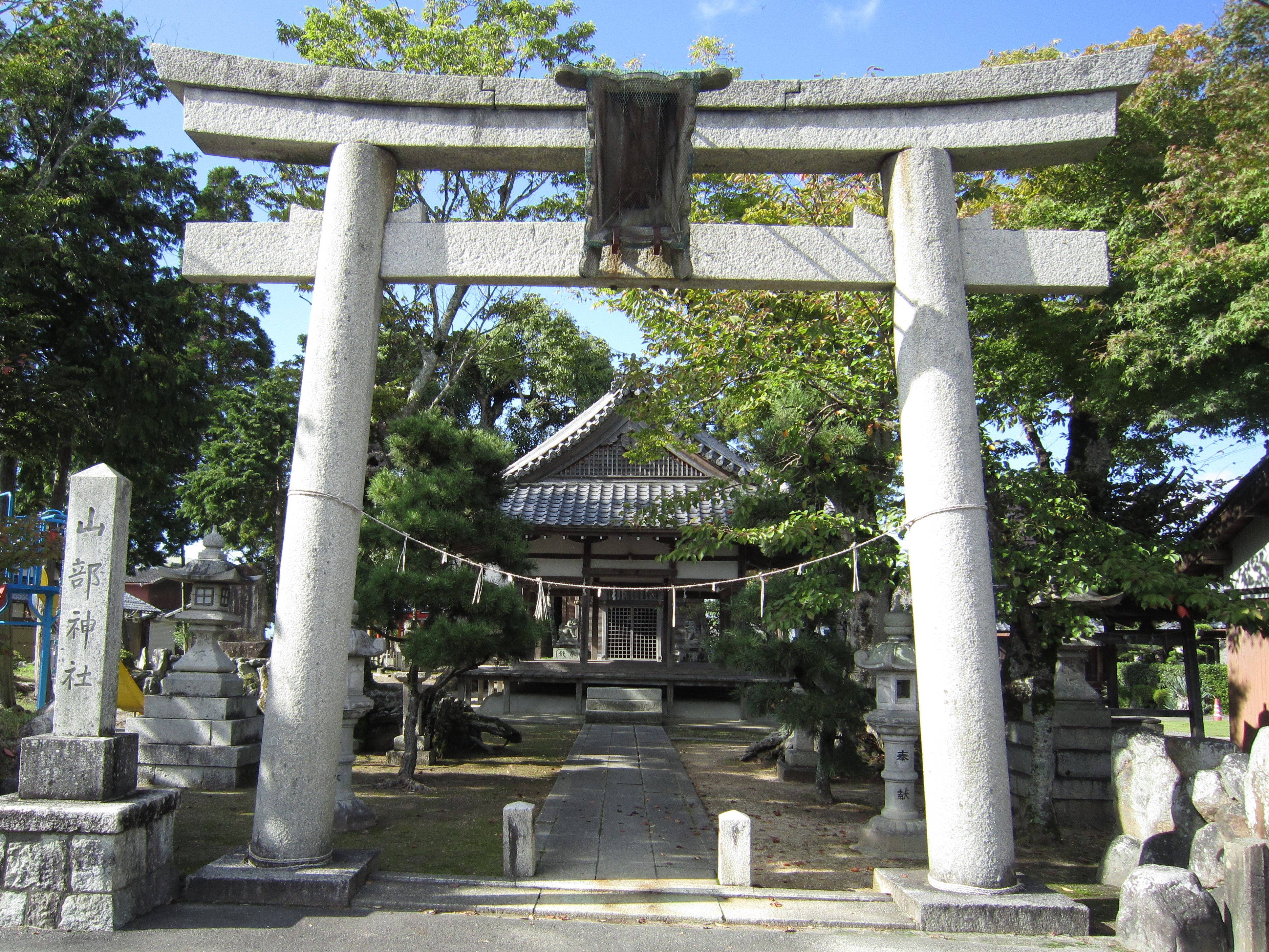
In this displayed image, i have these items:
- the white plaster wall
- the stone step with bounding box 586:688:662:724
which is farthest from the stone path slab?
the stone step with bounding box 586:688:662:724

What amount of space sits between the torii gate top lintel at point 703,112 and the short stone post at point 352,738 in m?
4.36

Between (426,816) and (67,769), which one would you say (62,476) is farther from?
(67,769)

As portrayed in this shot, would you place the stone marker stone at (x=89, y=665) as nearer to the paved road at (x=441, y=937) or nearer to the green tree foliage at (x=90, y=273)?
the paved road at (x=441, y=937)

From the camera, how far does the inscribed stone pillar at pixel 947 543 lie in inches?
207

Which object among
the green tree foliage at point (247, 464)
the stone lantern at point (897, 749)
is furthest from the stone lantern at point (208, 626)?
the green tree foliage at point (247, 464)

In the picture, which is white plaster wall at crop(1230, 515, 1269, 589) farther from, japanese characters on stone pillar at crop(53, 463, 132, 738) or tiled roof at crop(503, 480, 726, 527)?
japanese characters on stone pillar at crop(53, 463, 132, 738)

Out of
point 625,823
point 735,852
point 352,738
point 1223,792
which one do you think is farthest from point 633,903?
point 352,738


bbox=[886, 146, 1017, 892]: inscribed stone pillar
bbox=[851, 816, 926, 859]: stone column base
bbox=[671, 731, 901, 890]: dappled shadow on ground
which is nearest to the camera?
bbox=[886, 146, 1017, 892]: inscribed stone pillar

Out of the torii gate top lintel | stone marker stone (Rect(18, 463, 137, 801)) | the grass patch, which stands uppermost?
the torii gate top lintel

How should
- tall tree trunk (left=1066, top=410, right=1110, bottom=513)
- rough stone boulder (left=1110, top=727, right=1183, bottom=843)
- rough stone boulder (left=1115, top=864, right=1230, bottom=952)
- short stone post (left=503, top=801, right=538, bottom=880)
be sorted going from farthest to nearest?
tall tree trunk (left=1066, top=410, right=1110, bottom=513), rough stone boulder (left=1110, top=727, right=1183, bottom=843), short stone post (left=503, top=801, right=538, bottom=880), rough stone boulder (left=1115, top=864, right=1230, bottom=952)

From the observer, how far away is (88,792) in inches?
196

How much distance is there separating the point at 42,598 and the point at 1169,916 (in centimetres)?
1726

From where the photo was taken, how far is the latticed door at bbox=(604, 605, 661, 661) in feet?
63.9

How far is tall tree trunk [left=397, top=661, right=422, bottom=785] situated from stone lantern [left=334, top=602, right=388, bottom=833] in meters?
1.44
